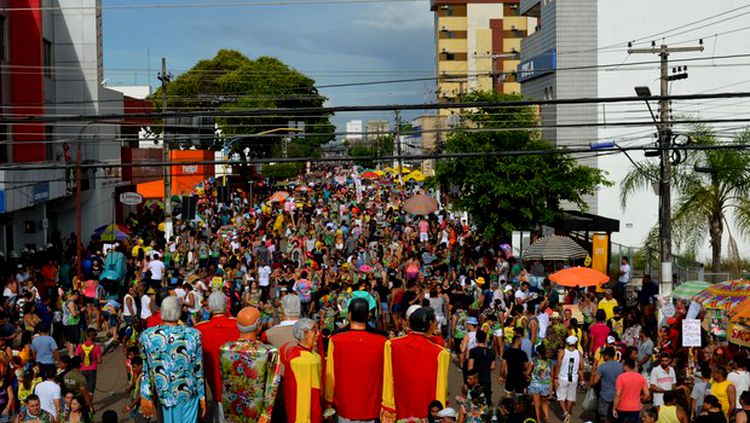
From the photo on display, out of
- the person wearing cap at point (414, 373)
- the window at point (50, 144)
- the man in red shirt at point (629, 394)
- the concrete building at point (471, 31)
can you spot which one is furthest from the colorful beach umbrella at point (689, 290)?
the concrete building at point (471, 31)

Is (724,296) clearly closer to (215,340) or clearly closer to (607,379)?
(607,379)

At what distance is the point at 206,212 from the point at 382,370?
38987 millimetres

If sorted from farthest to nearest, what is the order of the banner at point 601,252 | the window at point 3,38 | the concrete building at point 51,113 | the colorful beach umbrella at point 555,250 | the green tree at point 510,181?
1. the green tree at point 510,181
2. the concrete building at point 51,113
3. the window at point 3,38
4. the banner at point 601,252
5. the colorful beach umbrella at point 555,250

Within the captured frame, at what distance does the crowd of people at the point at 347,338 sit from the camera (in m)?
7.54

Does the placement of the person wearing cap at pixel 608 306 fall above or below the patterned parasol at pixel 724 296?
below

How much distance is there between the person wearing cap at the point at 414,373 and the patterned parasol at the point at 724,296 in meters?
8.46

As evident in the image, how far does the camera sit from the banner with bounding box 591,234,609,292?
89.7 ft

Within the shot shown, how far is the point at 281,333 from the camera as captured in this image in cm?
831

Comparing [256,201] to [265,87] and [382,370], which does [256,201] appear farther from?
[382,370]

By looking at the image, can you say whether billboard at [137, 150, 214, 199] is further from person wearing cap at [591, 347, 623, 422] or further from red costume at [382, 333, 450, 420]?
red costume at [382, 333, 450, 420]

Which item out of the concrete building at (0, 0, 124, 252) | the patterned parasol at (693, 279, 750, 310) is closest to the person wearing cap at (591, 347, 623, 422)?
the patterned parasol at (693, 279, 750, 310)

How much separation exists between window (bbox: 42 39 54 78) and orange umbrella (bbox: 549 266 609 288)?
74.6ft

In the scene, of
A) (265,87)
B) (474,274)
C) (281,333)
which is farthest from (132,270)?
(265,87)

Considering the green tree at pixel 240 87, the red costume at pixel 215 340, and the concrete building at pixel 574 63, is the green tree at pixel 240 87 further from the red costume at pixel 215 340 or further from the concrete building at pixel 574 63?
the red costume at pixel 215 340
